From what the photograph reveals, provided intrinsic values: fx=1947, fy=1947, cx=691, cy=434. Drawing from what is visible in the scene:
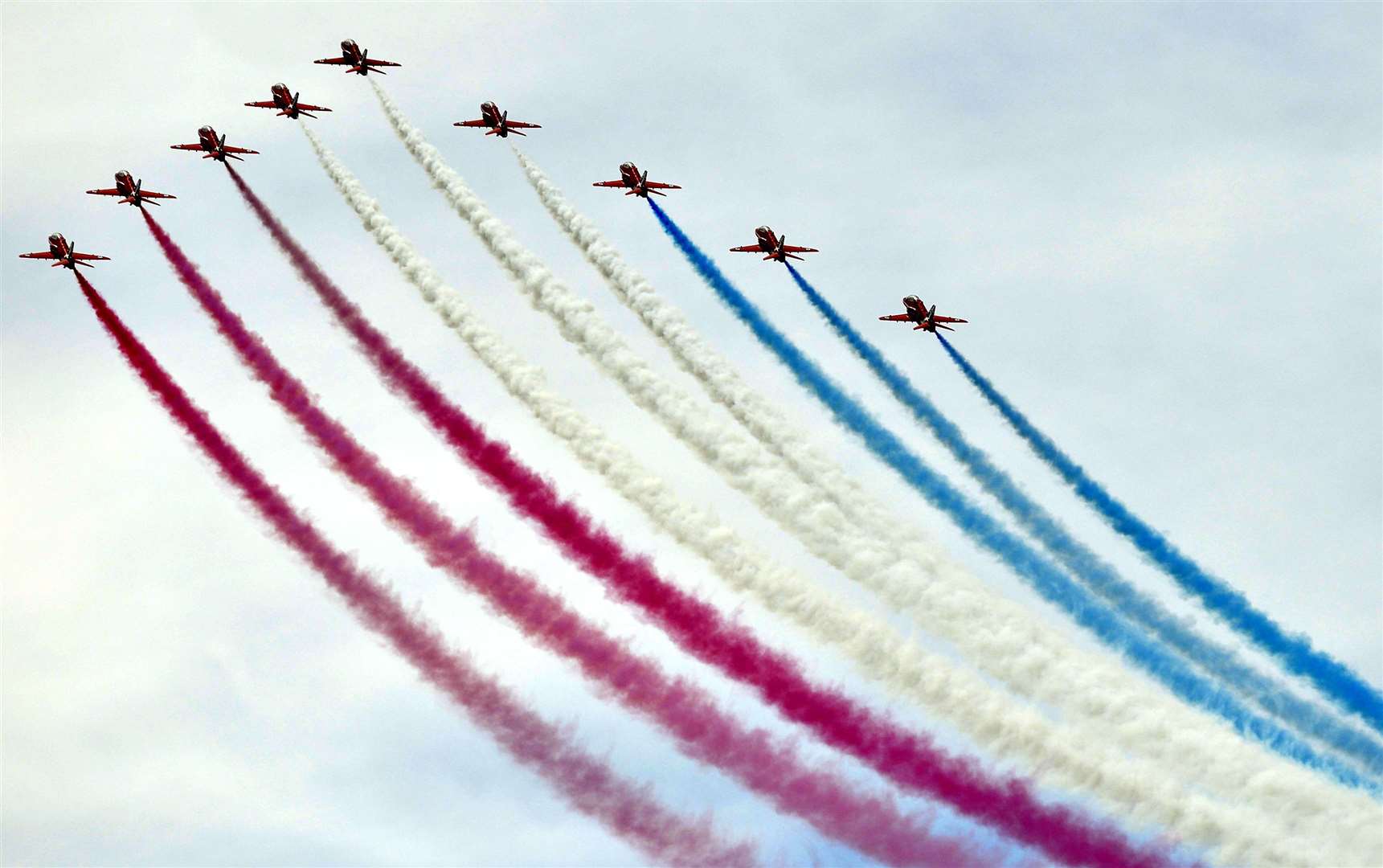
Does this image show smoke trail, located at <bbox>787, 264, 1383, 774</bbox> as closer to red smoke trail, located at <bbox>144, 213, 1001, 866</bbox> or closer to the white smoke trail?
the white smoke trail

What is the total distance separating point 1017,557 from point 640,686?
1997cm

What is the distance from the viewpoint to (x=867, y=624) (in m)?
71.9

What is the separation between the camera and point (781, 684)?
235ft

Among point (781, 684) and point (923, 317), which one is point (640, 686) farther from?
point (923, 317)

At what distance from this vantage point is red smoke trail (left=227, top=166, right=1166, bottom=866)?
6619 cm

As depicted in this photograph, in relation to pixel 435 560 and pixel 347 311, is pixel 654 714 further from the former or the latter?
pixel 347 311

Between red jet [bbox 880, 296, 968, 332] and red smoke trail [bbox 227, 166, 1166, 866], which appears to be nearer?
red smoke trail [bbox 227, 166, 1166, 866]

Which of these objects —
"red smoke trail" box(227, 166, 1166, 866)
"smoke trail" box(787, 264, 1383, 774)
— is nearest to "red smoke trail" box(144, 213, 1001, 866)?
"red smoke trail" box(227, 166, 1166, 866)

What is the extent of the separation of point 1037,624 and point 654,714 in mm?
14587

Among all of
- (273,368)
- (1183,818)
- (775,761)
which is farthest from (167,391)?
(1183,818)

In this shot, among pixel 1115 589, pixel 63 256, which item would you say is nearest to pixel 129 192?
pixel 63 256

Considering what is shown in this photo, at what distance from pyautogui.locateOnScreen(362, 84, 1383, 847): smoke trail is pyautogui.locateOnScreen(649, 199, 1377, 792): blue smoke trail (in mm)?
8159

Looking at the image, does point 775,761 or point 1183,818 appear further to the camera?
point 775,761

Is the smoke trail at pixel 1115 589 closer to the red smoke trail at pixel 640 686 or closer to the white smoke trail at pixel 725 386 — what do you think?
the white smoke trail at pixel 725 386
